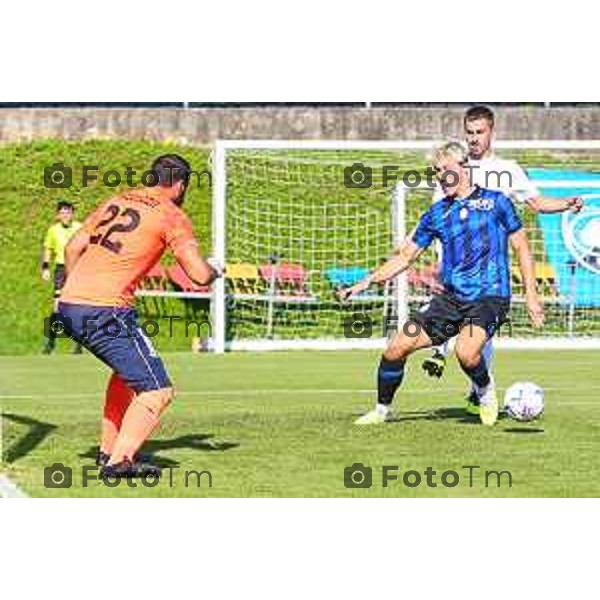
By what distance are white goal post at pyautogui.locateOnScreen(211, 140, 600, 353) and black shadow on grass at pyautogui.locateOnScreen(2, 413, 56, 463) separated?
30.7ft

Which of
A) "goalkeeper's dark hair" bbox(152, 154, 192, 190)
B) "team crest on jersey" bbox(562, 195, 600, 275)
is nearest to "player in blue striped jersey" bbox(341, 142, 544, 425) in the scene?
"goalkeeper's dark hair" bbox(152, 154, 192, 190)

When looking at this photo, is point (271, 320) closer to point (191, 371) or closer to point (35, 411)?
point (191, 371)

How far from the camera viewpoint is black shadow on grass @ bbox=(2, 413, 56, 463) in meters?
12.5

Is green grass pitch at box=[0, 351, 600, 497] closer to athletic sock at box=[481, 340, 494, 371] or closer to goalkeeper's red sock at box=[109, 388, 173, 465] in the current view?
goalkeeper's red sock at box=[109, 388, 173, 465]

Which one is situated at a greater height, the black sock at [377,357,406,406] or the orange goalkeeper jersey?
the orange goalkeeper jersey

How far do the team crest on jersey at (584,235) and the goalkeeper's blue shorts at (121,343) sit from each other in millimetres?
16820

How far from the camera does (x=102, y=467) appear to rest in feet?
37.3

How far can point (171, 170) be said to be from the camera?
11.4 meters

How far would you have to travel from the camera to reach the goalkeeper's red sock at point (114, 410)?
1188 cm

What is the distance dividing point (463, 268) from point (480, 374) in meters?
0.80

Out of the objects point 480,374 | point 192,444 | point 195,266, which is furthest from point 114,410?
point 480,374

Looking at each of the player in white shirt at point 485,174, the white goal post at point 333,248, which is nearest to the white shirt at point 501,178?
the player in white shirt at point 485,174

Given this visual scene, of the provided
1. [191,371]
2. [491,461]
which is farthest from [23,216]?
[491,461]

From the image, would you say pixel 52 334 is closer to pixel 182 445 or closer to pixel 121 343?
pixel 182 445
